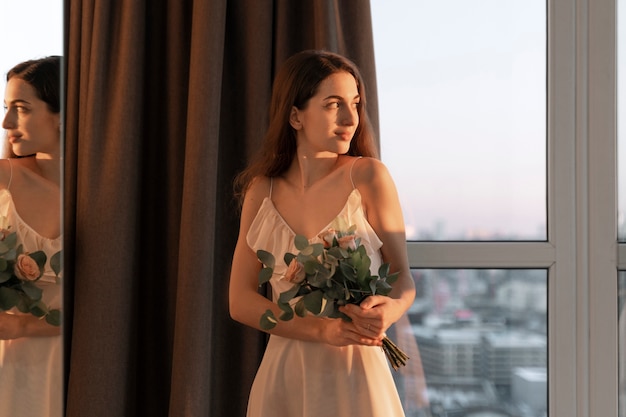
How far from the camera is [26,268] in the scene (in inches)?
51.0

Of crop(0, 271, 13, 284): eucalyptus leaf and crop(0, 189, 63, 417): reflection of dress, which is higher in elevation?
crop(0, 271, 13, 284): eucalyptus leaf

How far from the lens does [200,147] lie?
239 cm

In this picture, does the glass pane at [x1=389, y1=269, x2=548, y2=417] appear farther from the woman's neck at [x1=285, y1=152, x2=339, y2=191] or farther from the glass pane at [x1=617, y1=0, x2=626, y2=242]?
the woman's neck at [x1=285, y1=152, x2=339, y2=191]

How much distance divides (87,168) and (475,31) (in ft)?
4.67

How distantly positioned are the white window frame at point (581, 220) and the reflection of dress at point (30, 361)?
1.38 m

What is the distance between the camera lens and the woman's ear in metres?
1.94

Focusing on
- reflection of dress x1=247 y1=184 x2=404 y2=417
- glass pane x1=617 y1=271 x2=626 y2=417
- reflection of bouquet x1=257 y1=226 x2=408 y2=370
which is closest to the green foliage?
reflection of bouquet x1=257 y1=226 x2=408 y2=370

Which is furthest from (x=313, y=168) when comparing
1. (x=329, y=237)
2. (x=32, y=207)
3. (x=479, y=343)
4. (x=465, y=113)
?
(x=479, y=343)

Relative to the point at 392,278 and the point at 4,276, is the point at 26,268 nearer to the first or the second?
the point at 4,276

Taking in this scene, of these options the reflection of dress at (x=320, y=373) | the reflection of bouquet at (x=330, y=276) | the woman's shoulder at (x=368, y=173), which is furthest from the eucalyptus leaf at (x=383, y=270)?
the woman's shoulder at (x=368, y=173)

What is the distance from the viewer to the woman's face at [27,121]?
3.89 ft

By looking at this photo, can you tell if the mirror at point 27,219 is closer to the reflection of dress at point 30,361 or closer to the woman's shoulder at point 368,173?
the reflection of dress at point 30,361

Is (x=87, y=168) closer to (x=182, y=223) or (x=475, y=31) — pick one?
(x=182, y=223)

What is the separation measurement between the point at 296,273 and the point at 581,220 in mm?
1339
